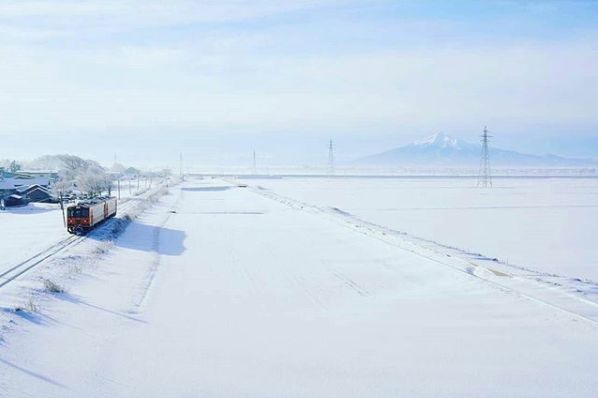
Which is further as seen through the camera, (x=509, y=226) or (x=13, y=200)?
(x=13, y=200)

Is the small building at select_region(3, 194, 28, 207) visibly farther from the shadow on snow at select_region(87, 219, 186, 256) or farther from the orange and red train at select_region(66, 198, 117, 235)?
the orange and red train at select_region(66, 198, 117, 235)

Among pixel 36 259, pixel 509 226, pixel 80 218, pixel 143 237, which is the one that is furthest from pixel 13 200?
pixel 509 226

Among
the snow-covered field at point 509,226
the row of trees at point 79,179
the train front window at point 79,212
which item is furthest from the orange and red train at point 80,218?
the row of trees at point 79,179

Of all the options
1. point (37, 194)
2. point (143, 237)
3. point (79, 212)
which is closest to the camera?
point (143, 237)

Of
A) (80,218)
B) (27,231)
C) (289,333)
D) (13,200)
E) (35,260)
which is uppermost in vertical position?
(13,200)

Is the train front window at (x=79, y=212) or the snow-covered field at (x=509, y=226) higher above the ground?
the train front window at (x=79, y=212)

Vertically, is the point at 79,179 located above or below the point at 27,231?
above

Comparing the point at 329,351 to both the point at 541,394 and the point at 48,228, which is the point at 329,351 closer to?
the point at 541,394

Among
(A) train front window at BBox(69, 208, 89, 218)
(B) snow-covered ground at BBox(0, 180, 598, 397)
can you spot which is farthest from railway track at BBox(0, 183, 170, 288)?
(A) train front window at BBox(69, 208, 89, 218)

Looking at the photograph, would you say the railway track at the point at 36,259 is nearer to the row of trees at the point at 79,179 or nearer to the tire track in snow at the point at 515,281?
the tire track in snow at the point at 515,281

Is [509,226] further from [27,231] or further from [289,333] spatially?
[27,231]
